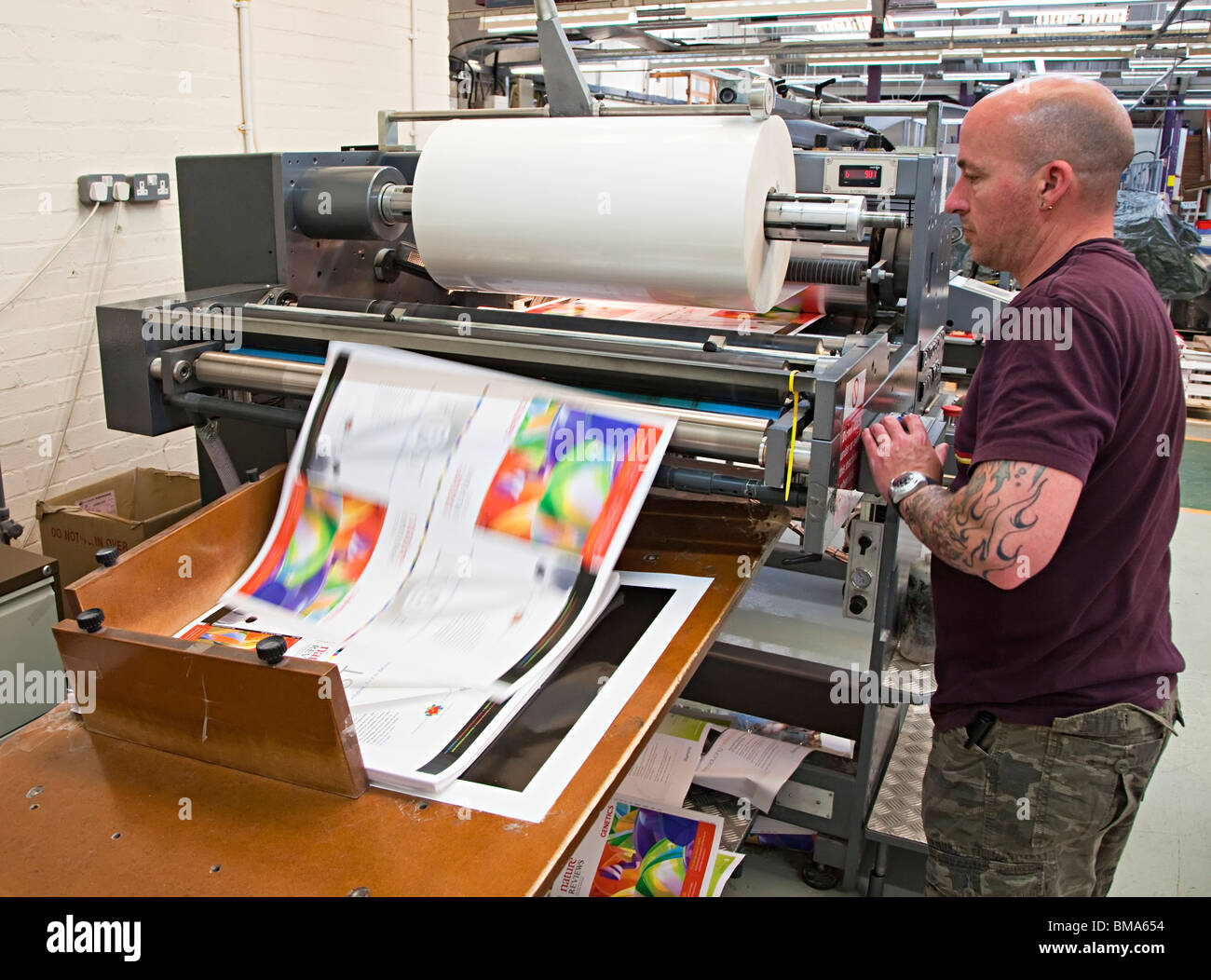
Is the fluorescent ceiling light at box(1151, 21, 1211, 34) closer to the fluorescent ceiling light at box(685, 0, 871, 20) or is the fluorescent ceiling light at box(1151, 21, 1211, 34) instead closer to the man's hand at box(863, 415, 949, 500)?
the fluorescent ceiling light at box(685, 0, 871, 20)

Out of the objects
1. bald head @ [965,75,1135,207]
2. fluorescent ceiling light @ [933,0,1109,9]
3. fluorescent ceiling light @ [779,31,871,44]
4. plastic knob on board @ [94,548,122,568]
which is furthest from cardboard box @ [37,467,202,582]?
fluorescent ceiling light @ [779,31,871,44]

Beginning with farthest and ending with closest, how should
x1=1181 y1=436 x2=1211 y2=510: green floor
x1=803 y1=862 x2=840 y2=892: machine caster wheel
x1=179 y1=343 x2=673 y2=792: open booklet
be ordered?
x1=1181 y1=436 x2=1211 y2=510: green floor → x1=803 y1=862 x2=840 y2=892: machine caster wheel → x1=179 y1=343 x2=673 y2=792: open booklet

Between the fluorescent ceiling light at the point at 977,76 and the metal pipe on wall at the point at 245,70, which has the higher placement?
the fluorescent ceiling light at the point at 977,76

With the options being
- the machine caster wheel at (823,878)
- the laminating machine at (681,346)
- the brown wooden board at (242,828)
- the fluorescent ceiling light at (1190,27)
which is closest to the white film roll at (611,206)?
the laminating machine at (681,346)

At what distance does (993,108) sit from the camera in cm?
126

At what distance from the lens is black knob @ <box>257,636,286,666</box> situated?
0.95 meters

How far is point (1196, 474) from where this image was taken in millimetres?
5059

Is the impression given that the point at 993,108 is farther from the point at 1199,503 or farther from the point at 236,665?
the point at 1199,503

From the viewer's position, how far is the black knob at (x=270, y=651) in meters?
0.95

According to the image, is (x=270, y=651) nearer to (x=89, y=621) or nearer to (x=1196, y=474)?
(x=89, y=621)

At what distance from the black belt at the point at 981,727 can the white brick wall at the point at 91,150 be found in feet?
9.40

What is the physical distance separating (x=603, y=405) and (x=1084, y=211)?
68 cm

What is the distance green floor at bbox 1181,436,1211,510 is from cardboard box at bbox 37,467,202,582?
163 inches

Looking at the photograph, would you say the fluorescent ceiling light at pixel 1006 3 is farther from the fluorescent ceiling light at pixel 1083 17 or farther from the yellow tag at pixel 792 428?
the yellow tag at pixel 792 428
